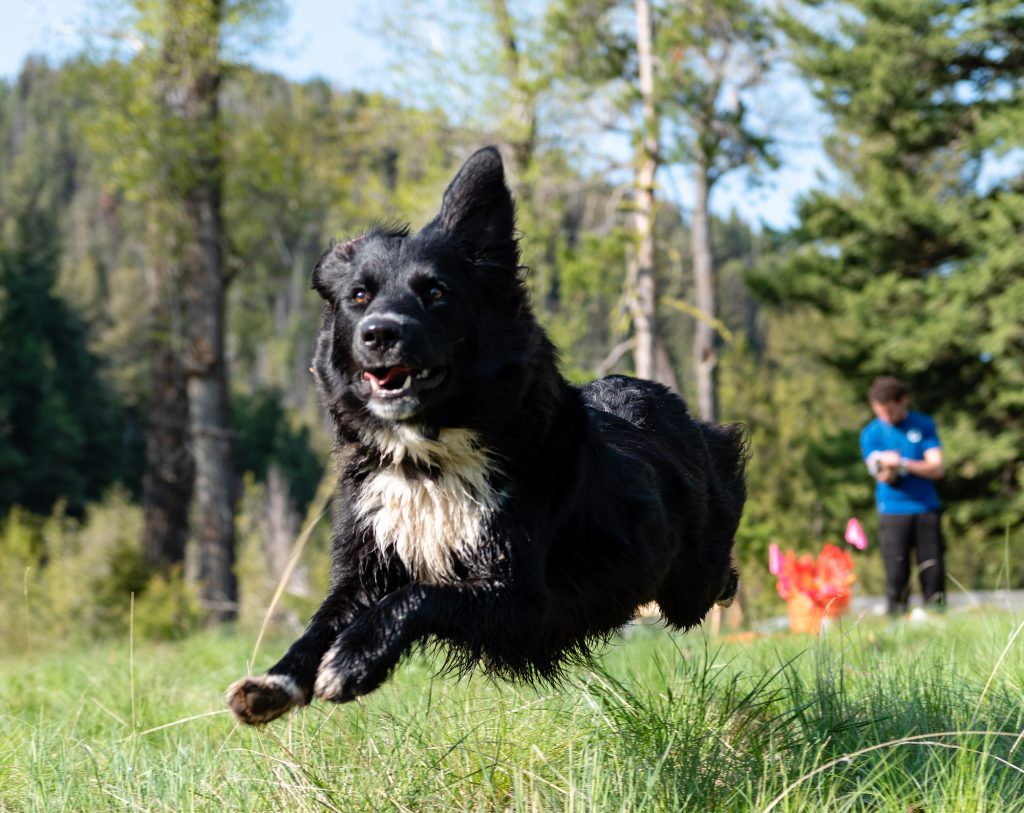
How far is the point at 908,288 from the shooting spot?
59.6 ft

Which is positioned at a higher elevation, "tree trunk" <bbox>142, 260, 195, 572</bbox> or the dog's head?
the dog's head

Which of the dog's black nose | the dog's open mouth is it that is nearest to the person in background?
the dog's open mouth

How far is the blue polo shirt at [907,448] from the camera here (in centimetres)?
889

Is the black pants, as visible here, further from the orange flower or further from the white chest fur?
the white chest fur

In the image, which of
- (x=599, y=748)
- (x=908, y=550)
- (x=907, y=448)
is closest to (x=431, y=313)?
(x=599, y=748)

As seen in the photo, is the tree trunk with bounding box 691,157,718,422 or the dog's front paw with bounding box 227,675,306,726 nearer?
the dog's front paw with bounding box 227,675,306,726

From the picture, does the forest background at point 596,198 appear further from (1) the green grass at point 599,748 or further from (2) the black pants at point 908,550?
(1) the green grass at point 599,748

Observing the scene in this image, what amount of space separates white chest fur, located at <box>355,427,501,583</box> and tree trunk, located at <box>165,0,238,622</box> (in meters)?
12.4

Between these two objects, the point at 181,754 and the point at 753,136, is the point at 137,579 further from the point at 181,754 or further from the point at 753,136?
the point at 181,754

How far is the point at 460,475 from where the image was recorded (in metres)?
3.30

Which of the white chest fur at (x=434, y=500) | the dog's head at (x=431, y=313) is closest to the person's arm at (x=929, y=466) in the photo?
the dog's head at (x=431, y=313)

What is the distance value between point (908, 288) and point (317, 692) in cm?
1720

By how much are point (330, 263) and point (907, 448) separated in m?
6.68

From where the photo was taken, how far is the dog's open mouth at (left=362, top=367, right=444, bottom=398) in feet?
10.3
